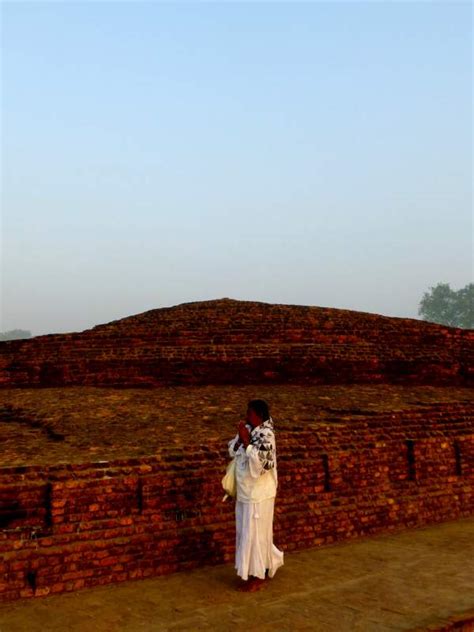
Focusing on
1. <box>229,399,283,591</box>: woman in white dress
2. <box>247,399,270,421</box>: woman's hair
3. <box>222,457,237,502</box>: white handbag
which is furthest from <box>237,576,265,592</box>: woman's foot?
<box>247,399,270,421</box>: woman's hair

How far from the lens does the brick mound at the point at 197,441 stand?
11.9ft

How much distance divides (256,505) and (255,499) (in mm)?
37

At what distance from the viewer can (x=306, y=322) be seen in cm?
974

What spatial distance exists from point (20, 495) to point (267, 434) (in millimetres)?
1614

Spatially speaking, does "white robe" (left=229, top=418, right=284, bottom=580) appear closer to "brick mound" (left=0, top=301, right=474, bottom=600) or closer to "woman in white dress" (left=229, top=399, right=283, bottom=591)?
"woman in white dress" (left=229, top=399, right=283, bottom=591)

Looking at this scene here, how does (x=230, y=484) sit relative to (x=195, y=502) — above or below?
above

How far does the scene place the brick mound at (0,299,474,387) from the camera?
25.8 feet

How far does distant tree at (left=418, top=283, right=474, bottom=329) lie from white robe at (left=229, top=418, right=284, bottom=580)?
2191 inches

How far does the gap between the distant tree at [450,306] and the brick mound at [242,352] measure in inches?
1923

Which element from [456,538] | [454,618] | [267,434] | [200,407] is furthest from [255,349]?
[454,618]

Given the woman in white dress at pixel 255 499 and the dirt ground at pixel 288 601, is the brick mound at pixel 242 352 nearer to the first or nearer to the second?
the dirt ground at pixel 288 601

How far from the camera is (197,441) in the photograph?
4535mm

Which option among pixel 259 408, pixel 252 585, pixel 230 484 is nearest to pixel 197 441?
pixel 230 484

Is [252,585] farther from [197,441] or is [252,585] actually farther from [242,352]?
[242,352]
